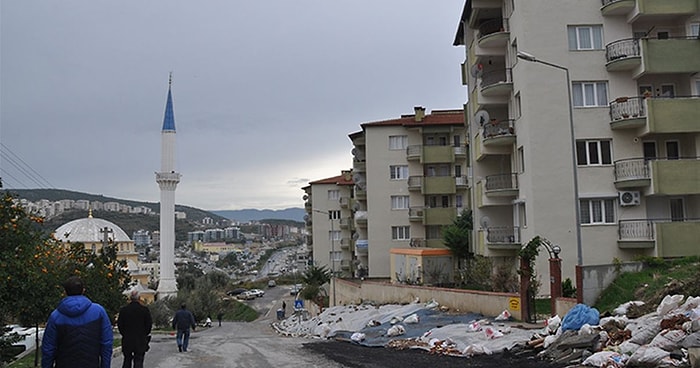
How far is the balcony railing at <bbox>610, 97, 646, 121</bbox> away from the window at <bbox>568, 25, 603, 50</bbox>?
2.81 m

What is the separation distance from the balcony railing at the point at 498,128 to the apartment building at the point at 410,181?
17.3 meters

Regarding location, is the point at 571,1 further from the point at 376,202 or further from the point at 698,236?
the point at 376,202

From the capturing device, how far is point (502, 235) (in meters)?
30.3

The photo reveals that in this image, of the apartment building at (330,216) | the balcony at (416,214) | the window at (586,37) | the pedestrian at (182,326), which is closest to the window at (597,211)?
the window at (586,37)

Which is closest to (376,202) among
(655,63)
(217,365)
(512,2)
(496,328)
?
(512,2)

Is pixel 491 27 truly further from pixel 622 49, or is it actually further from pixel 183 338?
pixel 183 338

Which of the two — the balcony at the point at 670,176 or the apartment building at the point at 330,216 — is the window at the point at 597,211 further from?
the apartment building at the point at 330,216

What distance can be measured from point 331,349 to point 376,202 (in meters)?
35.2

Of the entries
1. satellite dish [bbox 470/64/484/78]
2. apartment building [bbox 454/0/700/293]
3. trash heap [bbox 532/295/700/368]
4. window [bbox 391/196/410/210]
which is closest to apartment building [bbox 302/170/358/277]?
window [bbox 391/196/410/210]

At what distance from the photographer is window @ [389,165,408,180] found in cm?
5219

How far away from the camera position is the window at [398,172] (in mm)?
52188

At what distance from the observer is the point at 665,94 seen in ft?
91.7

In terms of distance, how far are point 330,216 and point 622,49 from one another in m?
47.0

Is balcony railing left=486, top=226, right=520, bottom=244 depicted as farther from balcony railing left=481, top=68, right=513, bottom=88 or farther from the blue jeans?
the blue jeans
